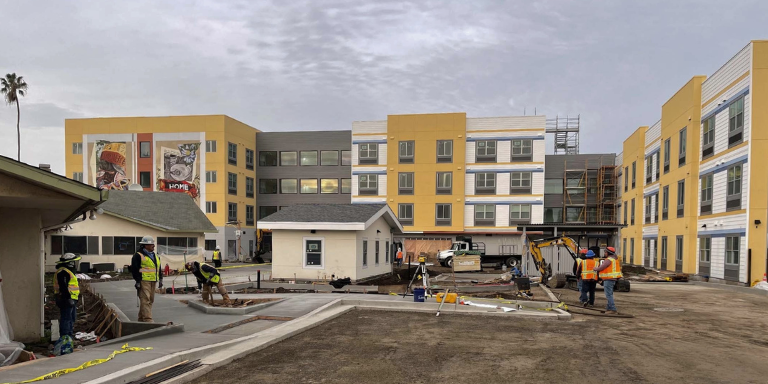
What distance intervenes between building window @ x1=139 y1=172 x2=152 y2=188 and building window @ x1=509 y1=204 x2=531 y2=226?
125 ft

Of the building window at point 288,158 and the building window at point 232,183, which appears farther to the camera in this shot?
the building window at point 288,158

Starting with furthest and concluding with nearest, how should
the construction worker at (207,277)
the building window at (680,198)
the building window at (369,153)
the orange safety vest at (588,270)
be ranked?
the building window at (369,153), the building window at (680,198), the orange safety vest at (588,270), the construction worker at (207,277)

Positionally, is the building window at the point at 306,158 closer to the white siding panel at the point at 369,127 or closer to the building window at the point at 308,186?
the building window at the point at 308,186

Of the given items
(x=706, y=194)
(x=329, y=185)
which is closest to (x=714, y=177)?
(x=706, y=194)

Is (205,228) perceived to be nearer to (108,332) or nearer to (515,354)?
(108,332)

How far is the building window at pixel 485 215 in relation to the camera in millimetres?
51969

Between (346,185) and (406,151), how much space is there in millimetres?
10139

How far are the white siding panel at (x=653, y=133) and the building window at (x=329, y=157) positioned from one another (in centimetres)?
3244

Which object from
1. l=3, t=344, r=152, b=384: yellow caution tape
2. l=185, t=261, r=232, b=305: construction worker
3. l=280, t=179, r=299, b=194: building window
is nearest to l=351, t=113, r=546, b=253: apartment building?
l=280, t=179, r=299, b=194: building window

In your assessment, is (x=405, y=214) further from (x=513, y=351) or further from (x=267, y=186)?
(x=513, y=351)

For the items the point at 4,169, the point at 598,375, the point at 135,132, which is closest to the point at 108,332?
the point at 4,169

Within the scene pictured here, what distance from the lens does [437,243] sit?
5141cm

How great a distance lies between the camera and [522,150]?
51.6 meters

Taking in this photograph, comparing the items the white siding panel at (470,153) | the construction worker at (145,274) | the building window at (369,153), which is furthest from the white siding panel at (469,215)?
the construction worker at (145,274)
